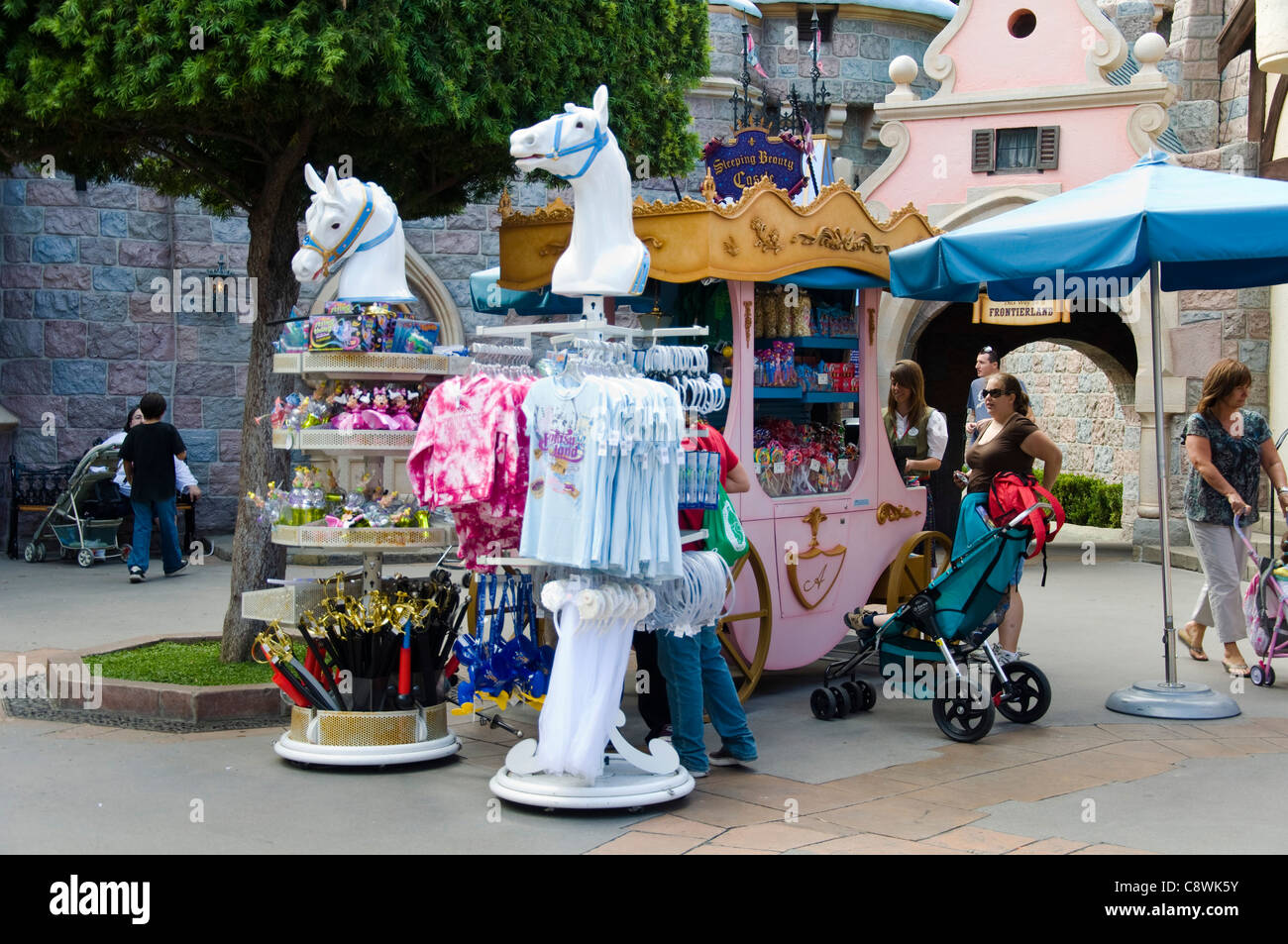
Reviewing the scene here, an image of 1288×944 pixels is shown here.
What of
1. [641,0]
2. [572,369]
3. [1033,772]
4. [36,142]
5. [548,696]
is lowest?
[1033,772]

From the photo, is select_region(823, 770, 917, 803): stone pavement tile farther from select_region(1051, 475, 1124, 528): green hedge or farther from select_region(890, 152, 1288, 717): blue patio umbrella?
select_region(1051, 475, 1124, 528): green hedge

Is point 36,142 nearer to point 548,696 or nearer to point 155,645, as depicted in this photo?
point 155,645

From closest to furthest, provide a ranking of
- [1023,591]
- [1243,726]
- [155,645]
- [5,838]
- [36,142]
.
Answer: [5,838] → [1243,726] → [36,142] → [155,645] → [1023,591]

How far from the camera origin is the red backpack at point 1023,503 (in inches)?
277

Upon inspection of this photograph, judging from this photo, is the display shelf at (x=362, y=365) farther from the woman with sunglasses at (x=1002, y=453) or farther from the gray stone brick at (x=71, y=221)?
the gray stone brick at (x=71, y=221)

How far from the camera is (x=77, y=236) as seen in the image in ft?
47.3

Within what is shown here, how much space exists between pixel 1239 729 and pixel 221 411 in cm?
1060

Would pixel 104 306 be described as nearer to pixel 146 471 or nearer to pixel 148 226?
pixel 148 226

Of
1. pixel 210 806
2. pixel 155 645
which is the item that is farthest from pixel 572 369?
pixel 155 645

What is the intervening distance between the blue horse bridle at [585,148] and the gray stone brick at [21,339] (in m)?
10.0

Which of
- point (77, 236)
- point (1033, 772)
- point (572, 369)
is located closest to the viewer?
point (572, 369)

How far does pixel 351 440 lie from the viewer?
6.40 metres

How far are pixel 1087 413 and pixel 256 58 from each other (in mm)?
16400

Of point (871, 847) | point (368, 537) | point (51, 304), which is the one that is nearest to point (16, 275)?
point (51, 304)
